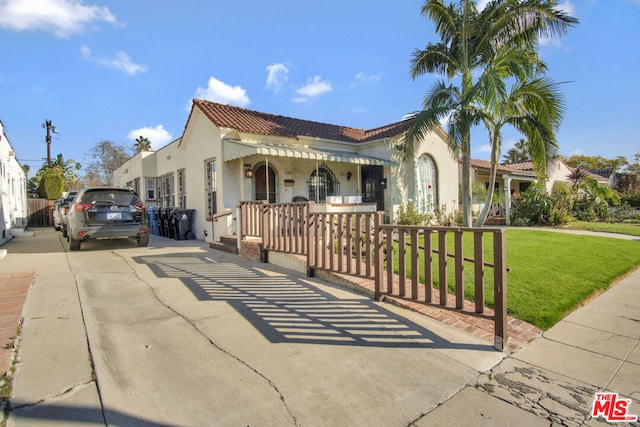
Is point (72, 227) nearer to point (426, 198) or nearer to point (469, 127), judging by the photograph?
point (469, 127)

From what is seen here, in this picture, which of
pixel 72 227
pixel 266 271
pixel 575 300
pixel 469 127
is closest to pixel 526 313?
pixel 575 300

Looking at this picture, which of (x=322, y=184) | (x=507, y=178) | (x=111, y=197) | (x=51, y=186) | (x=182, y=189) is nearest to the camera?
(x=111, y=197)

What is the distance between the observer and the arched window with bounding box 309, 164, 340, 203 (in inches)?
517

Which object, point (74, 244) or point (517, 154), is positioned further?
point (517, 154)

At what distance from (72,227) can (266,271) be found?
19.5ft

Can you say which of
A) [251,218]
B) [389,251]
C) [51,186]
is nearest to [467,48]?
[251,218]

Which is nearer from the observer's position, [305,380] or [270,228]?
[305,380]

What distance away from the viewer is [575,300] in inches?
191

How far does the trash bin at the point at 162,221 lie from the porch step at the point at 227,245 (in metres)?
4.61

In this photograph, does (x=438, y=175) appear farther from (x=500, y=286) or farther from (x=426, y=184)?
(x=500, y=286)

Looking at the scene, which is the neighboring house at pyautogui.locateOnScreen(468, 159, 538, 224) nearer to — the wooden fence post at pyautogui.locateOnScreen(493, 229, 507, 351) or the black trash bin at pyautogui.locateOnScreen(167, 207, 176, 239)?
the black trash bin at pyautogui.locateOnScreen(167, 207, 176, 239)

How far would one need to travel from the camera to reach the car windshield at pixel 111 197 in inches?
350

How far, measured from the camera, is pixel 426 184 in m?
14.7

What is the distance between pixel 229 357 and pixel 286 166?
9650 millimetres
